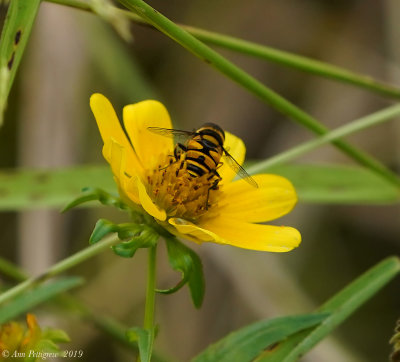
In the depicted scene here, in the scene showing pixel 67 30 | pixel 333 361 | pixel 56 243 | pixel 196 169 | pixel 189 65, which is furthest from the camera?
pixel 189 65

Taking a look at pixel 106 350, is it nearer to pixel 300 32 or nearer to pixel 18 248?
pixel 18 248

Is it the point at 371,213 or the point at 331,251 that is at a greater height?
the point at 371,213

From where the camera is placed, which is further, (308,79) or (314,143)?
(308,79)

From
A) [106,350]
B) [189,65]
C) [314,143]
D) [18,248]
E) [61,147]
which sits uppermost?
[314,143]

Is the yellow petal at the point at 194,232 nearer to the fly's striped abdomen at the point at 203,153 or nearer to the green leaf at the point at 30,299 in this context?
the fly's striped abdomen at the point at 203,153

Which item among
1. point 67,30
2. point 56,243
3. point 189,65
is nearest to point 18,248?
point 56,243

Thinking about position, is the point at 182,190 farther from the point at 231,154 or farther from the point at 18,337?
the point at 18,337

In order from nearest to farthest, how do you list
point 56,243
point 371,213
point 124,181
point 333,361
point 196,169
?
point 124,181 < point 196,169 < point 333,361 < point 56,243 < point 371,213
